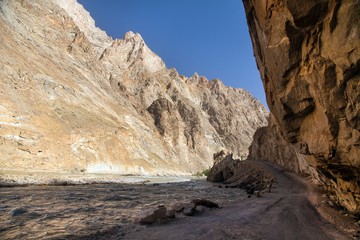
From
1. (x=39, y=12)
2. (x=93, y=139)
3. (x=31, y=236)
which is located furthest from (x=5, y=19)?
(x=31, y=236)

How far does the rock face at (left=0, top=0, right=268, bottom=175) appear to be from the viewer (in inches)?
1998

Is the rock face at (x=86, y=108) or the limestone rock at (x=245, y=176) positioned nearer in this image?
the limestone rock at (x=245, y=176)

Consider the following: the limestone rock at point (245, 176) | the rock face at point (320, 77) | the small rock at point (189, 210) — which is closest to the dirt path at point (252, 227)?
the small rock at point (189, 210)

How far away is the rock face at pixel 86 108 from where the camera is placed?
50750mm

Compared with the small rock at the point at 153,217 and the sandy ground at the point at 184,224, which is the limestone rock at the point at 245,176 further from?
the small rock at the point at 153,217

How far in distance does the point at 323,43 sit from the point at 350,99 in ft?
8.61

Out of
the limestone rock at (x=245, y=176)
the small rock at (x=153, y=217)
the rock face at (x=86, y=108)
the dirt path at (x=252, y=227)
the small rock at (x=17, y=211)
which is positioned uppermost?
the rock face at (x=86, y=108)

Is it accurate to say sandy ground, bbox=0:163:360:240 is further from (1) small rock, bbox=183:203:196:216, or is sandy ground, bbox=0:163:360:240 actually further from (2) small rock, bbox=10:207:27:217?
(1) small rock, bbox=183:203:196:216

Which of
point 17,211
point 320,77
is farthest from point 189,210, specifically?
point 320,77

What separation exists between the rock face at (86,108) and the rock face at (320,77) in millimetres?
39589

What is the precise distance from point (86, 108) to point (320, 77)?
230 feet

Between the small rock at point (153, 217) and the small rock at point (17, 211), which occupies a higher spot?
the small rock at point (17, 211)

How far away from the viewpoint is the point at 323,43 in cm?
1101

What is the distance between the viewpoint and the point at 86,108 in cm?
7425
